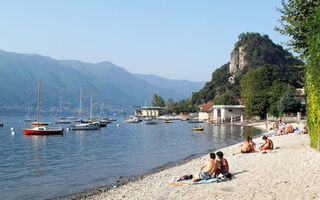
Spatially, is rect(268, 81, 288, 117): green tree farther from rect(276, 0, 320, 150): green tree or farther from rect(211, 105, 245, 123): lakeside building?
rect(276, 0, 320, 150): green tree

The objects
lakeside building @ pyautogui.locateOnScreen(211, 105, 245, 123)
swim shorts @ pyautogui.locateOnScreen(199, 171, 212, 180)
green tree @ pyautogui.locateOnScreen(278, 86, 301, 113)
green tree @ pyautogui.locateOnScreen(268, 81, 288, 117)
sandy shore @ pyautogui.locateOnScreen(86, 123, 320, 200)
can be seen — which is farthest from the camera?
lakeside building @ pyautogui.locateOnScreen(211, 105, 245, 123)

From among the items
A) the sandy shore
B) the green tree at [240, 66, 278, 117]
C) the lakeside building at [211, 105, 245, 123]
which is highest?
the green tree at [240, 66, 278, 117]

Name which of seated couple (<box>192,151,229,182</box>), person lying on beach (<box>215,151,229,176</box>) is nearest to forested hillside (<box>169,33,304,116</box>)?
person lying on beach (<box>215,151,229,176</box>)

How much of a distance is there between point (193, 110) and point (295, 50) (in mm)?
174568

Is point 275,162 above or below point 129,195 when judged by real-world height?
above

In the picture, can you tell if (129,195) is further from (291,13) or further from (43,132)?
(43,132)

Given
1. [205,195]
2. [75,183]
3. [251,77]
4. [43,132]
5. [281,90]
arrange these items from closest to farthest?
1. [205,195]
2. [75,183]
3. [43,132]
4. [281,90]
5. [251,77]

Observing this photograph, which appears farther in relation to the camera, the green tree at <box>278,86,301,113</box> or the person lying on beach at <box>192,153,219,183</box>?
the green tree at <box>278,86,301,113</box>

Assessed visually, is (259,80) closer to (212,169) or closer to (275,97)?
(275,97)

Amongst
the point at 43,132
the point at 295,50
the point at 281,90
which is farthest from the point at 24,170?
the point at 281,90

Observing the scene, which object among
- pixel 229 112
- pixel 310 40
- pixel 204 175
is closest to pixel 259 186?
pixel 204 175

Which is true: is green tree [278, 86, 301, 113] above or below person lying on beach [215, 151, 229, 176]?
above

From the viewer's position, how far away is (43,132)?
67.9 metres

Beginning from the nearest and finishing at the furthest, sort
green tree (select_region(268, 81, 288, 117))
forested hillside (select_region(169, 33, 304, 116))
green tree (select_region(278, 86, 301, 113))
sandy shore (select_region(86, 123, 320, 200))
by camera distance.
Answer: sandy shore (select_region(86, 123, 320, 200))
green tree (select_region(278, 86, 301, 113))
green tree (select_region(268, 81, 288, 117))
forested hillside (select_region(169, 33, 304, 116))
